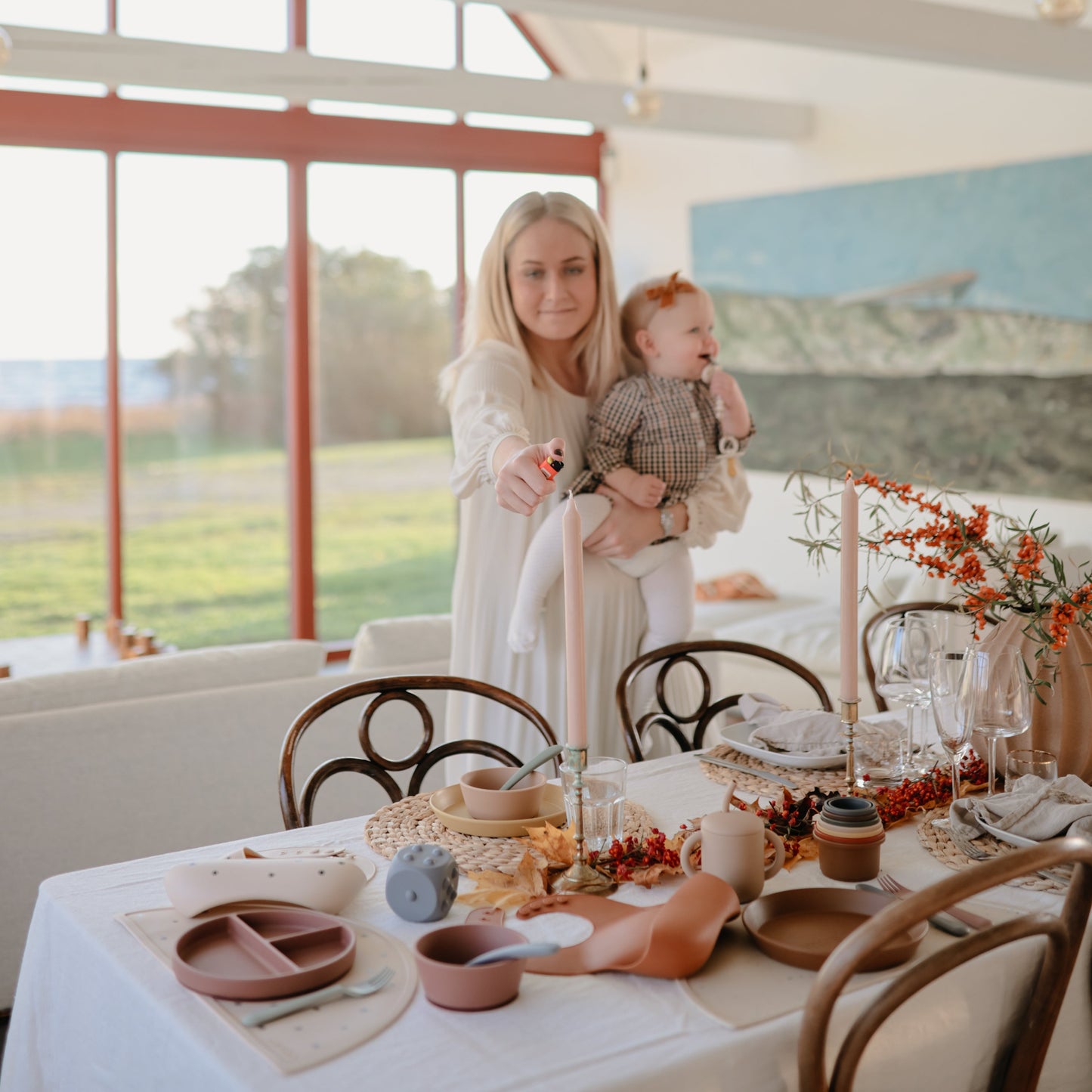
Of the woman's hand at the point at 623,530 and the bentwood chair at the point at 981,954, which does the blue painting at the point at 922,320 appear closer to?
the woman's hand at the point at 623,530

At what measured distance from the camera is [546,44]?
7070mm

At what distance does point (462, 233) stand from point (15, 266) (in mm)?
2224

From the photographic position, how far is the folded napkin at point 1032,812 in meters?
1.54

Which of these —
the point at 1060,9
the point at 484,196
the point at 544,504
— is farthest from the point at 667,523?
the point at 484,196

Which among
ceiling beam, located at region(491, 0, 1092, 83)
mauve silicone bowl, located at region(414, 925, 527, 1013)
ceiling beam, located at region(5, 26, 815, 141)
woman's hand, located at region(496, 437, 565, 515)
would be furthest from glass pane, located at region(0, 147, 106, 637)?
mauve silicone bowl, located at region(414, 925, 527, 1013)

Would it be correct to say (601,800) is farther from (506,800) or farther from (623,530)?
(623,530)

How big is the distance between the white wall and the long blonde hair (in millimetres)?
3138

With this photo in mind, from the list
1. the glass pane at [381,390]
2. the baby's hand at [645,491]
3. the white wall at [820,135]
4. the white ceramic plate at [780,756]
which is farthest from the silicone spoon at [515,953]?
the glass pane at [381,390]

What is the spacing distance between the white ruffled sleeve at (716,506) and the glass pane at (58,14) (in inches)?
177

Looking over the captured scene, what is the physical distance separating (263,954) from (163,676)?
168cm

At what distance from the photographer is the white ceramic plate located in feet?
6.18

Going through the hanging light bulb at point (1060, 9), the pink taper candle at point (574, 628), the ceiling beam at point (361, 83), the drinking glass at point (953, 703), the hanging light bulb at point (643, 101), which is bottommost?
the drinking glass at point (953, 703)

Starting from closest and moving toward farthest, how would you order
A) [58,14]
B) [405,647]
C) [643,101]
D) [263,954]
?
1. [263,954]
2. [405,647]
3. [643,101]
4. [58,14]

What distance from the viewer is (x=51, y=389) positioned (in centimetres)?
613
